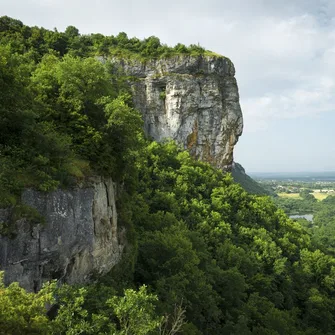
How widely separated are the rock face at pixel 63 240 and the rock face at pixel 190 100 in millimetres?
29792

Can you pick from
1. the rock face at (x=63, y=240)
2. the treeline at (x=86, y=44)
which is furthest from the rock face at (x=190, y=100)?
the rock face at (x=63, y=240)

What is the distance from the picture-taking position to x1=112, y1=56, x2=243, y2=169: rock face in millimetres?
44281

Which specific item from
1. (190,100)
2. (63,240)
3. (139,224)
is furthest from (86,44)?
(63,240)

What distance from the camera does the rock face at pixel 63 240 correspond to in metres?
11.1

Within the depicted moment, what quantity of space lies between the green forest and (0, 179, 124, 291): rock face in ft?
1.68

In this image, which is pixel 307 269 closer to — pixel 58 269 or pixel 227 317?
pixel 227 317

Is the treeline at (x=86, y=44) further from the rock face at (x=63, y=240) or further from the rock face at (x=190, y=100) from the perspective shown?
the rock face at (x=63, y=240)

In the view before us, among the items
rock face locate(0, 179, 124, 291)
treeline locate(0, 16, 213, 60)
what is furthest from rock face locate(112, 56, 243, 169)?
rock face locate(0, 179, 124, 291)

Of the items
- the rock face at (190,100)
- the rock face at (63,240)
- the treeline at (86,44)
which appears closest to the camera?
the rock face at (63,240)

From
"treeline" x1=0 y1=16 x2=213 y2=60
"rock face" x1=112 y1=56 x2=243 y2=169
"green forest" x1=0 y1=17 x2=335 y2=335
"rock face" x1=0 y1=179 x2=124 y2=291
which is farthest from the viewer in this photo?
"rock face" x1=112 y1=56 x2=243 y2=169

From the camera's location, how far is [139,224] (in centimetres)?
2573

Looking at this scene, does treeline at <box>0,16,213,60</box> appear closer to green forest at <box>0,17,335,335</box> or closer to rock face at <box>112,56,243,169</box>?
green forest at <box>0,17,335,335</box>

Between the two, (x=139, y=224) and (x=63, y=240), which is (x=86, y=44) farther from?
(x=63, y=240)

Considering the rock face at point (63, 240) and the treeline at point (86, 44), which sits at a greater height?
the treeline at point (86, 44)
